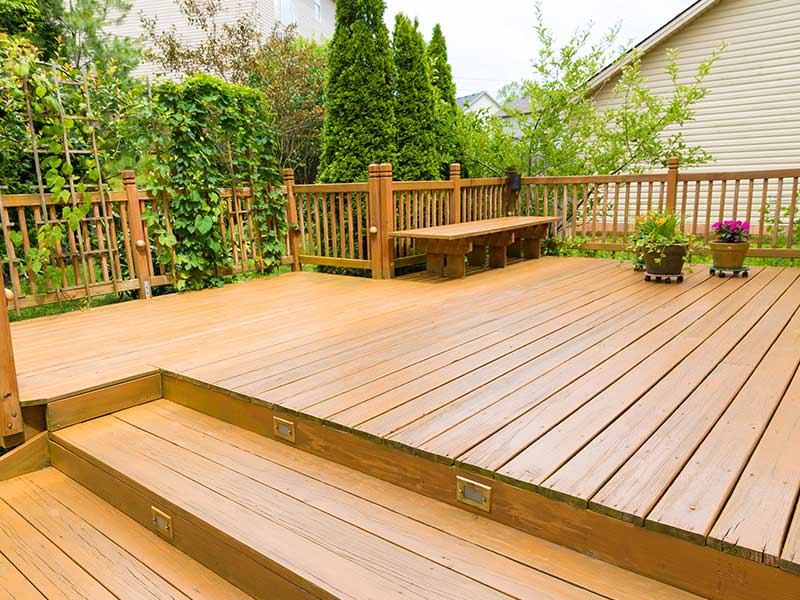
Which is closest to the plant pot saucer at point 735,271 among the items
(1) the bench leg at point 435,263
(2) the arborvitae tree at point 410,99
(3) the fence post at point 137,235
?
(1) the bench leg at point 435,263

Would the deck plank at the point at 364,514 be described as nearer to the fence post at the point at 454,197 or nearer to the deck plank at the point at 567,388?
the deck plank at the point at 567,388

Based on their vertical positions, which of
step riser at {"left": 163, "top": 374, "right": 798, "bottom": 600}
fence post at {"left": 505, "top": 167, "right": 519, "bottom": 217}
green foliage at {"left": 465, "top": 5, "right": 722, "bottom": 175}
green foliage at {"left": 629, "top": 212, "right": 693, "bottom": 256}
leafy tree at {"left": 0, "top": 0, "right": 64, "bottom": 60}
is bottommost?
step riser at {"left": 163, "top": 374, "right": 798, "bottom": 600}

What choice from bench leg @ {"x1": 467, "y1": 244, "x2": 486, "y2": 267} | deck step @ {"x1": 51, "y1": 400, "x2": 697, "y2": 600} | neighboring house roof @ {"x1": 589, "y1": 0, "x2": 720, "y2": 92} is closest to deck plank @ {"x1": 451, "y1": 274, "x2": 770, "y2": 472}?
deck step @ {"x1": 51, "y1": 400, "x2": 697, "y2": 600}

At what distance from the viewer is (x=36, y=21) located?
714cm

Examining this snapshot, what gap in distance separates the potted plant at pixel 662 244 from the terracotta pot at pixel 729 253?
0.97 ft

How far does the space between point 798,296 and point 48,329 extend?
16.9ft

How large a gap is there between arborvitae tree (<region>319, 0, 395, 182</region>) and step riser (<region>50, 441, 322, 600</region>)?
166 inches

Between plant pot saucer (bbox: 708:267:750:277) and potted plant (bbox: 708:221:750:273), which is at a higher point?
potted plant (bbox: 708:221:750:273)

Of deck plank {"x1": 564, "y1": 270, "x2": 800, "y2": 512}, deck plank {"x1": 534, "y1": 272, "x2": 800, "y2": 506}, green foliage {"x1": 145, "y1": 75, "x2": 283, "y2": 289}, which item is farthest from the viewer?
green foliage {"x1": 145, "y1": 75, "x2": 283, "y2": 289}

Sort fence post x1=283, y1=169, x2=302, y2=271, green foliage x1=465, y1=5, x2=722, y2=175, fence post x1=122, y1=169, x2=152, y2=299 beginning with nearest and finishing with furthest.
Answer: fence post x1=122, y1=169, x2=152, y2=299 < fence post x1=283, y1=169, x2=302, y2=271 < green foliage x1=465, y1=5, x2=722, y2=175

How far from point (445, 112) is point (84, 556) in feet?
19.4

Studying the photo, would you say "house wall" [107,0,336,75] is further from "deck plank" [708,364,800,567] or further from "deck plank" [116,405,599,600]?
"deck plank" [708,364,800,567]

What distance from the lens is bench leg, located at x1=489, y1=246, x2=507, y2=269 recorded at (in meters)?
5.78

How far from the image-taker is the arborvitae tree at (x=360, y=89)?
571cm
